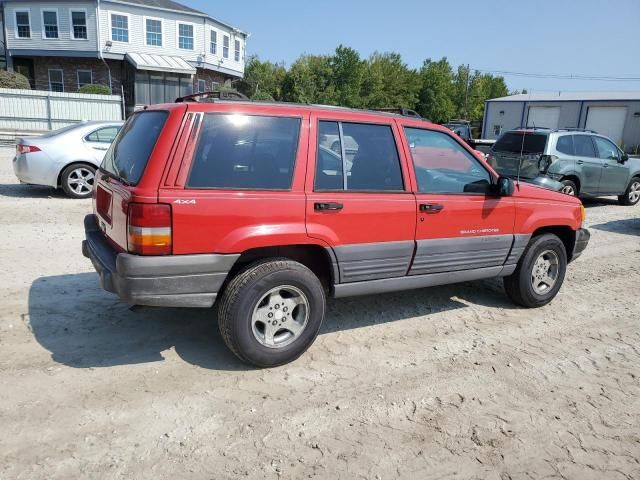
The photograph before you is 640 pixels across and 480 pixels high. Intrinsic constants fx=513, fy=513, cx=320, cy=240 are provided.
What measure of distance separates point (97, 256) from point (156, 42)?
32.6m

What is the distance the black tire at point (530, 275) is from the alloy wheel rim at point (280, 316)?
8.09 ft

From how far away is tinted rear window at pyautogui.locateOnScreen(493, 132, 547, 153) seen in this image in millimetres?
10594

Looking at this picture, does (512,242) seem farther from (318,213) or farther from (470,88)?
(470,88)

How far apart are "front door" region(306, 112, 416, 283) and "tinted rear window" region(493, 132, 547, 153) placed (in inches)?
284

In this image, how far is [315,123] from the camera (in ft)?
12.7

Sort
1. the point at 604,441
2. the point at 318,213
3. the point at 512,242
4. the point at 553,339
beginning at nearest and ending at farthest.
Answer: the point at 604,441 → the point at 318,213 → the point at 553,339 → the point at 512,242

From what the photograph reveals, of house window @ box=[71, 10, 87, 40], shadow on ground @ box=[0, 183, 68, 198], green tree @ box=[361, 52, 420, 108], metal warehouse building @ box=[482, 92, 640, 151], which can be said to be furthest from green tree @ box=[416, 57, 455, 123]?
shadow on ground @ box=[0, 183, 68, 198]

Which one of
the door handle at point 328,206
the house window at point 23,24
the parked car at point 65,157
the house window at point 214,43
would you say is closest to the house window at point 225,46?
the house window at point 214,43

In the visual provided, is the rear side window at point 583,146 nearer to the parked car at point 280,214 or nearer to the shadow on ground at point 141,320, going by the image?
the shadow on ground at point 141,320

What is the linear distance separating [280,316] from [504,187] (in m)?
2.34

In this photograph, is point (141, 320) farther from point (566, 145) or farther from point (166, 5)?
point (166, 5)

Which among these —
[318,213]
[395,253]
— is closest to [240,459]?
[318,213]

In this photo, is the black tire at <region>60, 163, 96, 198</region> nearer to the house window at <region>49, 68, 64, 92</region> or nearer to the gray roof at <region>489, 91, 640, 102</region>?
the house window at <region>49, 68, 64, 92</region>

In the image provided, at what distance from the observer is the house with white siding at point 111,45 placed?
101 feet
